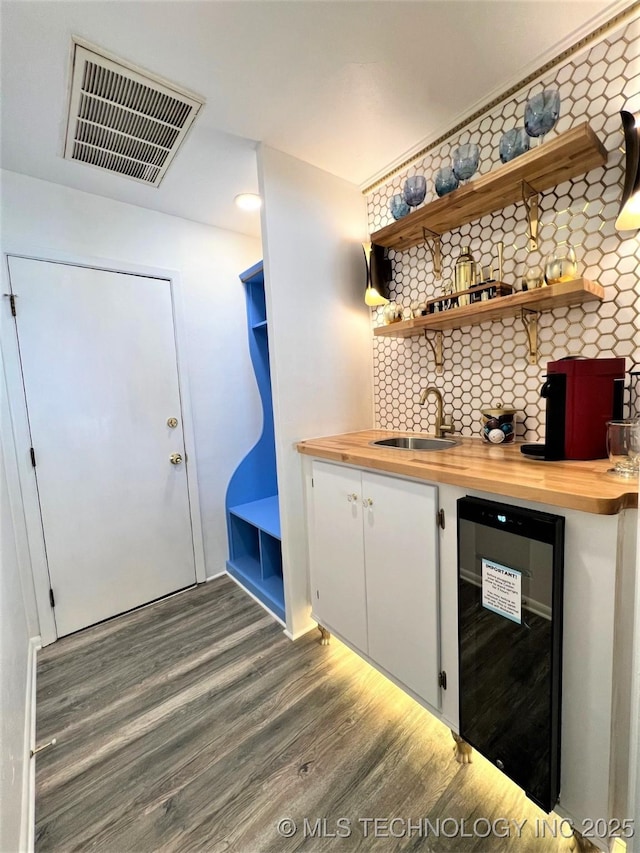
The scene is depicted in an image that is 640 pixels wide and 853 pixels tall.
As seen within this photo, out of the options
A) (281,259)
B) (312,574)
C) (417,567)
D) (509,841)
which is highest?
(281,259)

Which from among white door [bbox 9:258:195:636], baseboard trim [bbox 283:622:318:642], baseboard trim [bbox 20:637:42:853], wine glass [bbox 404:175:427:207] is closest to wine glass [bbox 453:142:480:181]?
wine glass [bbox 404:175:427:207]

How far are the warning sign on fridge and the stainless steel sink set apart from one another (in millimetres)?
773

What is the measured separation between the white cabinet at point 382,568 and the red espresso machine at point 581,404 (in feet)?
1.54

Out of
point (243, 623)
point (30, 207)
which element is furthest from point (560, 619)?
point (30, 207)

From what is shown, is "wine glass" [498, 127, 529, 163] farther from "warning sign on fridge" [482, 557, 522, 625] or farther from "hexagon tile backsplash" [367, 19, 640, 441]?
"warning sign on fridge" [482, 557, 522, 625]

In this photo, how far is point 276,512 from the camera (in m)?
2.48

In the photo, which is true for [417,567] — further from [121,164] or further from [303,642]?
[121,164]

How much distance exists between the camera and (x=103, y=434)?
7.00ft

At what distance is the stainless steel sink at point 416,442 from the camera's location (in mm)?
1792

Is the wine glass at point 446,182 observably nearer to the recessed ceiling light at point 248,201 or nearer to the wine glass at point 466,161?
the wine glass at point 466,161

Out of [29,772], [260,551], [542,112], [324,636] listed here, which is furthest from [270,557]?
[542,112]

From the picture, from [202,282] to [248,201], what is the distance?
610 millimetres

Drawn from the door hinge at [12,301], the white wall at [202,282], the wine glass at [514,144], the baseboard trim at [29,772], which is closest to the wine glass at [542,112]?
the wine glass at [514,144]

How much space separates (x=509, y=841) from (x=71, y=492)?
7.83ft
